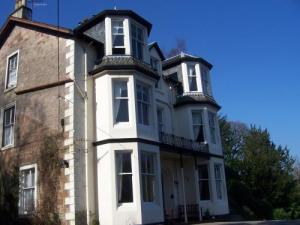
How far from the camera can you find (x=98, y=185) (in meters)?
17.8

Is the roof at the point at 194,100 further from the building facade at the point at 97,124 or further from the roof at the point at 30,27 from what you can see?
the roof at the point at 30,27

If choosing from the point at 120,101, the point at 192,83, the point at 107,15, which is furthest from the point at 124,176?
the point at 192,83

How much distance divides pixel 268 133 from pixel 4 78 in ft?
91.4

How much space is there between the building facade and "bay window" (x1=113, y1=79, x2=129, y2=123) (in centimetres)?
5

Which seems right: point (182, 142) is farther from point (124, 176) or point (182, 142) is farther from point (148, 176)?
point (124, 176)

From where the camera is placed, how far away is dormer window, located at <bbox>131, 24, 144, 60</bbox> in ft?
67.9

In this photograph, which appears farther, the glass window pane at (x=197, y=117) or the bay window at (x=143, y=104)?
the glass window pane at (x=197, y=117)

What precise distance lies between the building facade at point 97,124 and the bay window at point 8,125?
0.06 metres

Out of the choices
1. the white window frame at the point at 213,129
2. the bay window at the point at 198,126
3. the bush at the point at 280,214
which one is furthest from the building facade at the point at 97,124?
the bush at the point at 280,214

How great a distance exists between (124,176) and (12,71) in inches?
384

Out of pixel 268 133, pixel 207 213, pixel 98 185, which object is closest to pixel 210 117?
pixel 207 213

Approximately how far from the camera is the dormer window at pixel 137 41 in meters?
20.7

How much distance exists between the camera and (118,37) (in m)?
20.3

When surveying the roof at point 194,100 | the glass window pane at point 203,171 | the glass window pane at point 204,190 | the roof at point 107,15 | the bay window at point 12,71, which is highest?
the roof at point 107,15
